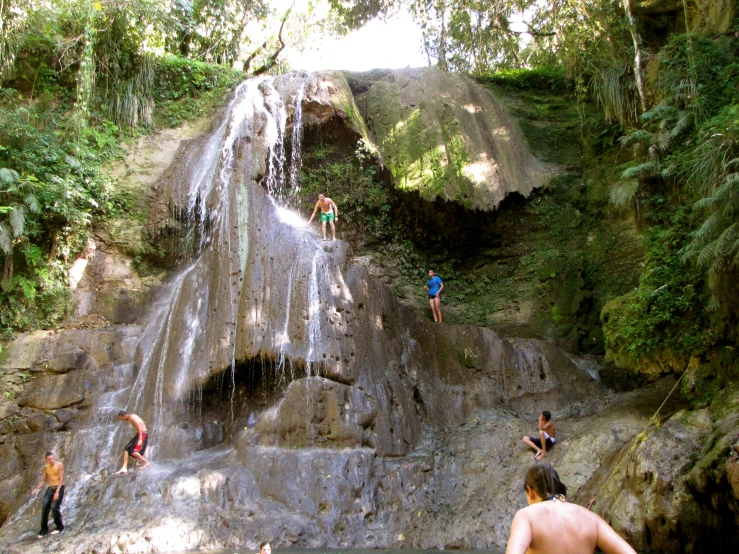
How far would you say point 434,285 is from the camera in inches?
528

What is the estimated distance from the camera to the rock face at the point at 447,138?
46.5ft

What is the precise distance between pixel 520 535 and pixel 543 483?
1.10 feet

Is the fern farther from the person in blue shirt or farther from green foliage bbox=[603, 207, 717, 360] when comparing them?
the person in blue shirt

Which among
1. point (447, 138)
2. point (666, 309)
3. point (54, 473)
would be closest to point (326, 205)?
point (447, 138)

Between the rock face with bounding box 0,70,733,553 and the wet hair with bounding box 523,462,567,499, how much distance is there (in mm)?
4597

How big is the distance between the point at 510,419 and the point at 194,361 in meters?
5.89

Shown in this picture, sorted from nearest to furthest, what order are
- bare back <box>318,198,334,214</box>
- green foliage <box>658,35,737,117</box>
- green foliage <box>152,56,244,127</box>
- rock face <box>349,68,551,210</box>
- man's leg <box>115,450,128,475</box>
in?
1. man's leg <box>115,450,128,475</box>
2. green foliage <box>658,35,737,117</box>
3. bare back <box>318,198,334,214</box>
4. rock face <box>349,68,551,210</box>
5. green foliage <box>152,56,244,127</box>

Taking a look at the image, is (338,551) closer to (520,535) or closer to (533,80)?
(520,535)

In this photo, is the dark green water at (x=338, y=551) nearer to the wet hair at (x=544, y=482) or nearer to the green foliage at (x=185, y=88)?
the wet hair at (x=544, y=482)

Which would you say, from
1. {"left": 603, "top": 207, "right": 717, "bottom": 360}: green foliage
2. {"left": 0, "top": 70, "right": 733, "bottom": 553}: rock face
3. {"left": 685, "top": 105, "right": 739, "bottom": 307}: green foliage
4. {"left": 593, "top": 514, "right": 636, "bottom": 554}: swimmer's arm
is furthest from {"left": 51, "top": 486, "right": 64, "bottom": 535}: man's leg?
{"left": 685, "top": 105, "right": 739, "bottom": 307}: green foliage

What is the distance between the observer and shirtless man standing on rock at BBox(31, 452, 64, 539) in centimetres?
809

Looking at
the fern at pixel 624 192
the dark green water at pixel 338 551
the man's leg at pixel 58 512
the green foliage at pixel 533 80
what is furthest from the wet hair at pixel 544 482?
the green foliage at pixel 533 80

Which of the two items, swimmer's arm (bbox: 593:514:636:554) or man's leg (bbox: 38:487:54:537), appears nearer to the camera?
swimmer's arm (bbox: 593:514:636:554)

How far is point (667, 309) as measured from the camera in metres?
8.91
